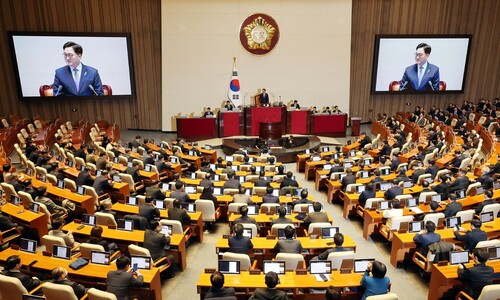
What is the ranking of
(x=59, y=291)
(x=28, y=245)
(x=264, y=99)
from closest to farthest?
1. (x=59, y=291)
2. (x=28, y=245)
3. (x=264, y=99)

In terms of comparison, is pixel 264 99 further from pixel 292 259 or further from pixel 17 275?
pixel 17 275

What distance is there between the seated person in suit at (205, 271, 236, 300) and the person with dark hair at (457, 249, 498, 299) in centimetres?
363

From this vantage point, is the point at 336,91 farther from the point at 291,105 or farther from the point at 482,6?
the point at 482,6

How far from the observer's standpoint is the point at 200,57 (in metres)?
21.0

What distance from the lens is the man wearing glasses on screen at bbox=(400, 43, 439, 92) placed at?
2211 centimetres

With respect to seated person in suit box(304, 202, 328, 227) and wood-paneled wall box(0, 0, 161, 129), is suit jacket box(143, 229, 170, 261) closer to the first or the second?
seated person in suit box(304, 202, 328, 227)

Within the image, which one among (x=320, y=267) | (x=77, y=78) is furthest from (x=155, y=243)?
(x=77, y=78)

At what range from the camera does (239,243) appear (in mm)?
7156

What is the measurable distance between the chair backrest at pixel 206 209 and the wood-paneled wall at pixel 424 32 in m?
15.2

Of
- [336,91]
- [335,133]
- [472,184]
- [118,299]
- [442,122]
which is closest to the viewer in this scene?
[118,299]

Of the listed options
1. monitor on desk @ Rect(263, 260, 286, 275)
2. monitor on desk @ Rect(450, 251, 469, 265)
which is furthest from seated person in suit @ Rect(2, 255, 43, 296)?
monitor on desk @ Rect(450, 251, 469, 265)

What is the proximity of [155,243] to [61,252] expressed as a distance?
1.58 metres

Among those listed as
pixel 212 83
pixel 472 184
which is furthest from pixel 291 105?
pixel 472 184

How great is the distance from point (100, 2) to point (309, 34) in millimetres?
10772
